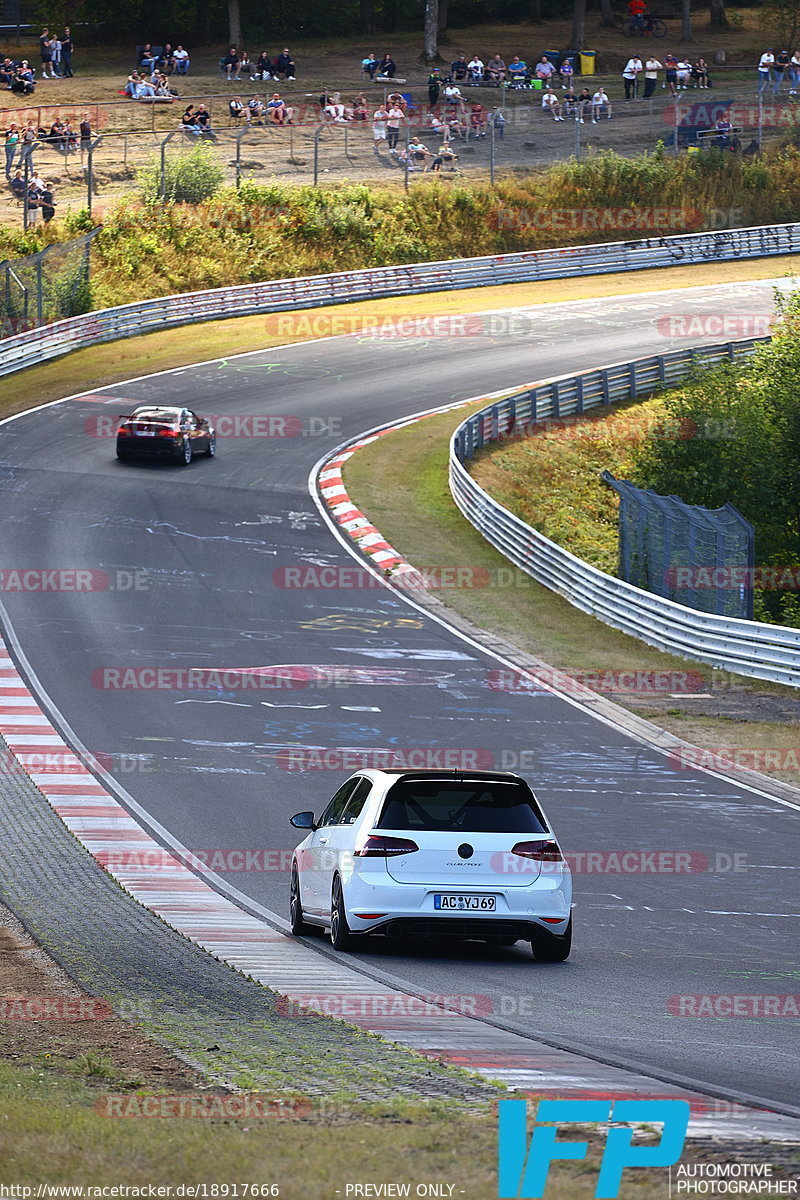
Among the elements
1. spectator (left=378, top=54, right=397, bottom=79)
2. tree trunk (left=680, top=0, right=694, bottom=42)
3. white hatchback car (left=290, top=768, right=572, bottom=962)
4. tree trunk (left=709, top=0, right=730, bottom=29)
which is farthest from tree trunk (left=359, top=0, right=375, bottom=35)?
white hatchback car (left=290, top=768, right=572, bottom=962)

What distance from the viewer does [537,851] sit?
11.5 metres

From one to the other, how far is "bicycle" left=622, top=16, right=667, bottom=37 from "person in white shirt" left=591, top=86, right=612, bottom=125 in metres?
21.1

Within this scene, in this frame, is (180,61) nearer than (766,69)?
Yes

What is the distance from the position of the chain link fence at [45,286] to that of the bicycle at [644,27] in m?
52.1

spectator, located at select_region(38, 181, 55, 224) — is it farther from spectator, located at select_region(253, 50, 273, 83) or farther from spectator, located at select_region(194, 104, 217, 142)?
spectator, located at select_region(253, 50, 273, 83)

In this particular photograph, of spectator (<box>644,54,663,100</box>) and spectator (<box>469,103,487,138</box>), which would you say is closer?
spectator (<box>469,103,487,138</box>)

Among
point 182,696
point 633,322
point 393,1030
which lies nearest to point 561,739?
point 182,696

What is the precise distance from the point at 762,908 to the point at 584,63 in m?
78.3

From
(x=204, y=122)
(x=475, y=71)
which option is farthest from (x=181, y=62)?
(x=475, y=71)

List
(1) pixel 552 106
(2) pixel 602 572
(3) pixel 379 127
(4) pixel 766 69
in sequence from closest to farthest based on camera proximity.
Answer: (2) pixel 602 572, (3) pixel 379 127, (1) pixel 552 106, (4) pixel 766 69

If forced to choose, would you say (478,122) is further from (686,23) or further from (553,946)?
(553,946)

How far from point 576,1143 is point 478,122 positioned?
69111 millimetres

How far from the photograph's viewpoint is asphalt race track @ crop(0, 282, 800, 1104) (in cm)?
1071

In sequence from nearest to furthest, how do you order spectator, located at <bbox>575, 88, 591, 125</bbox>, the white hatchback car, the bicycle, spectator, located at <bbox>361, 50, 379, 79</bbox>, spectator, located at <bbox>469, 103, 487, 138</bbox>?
the white hatchback car < spectator, located at <bbox>469, 103, 487, 138</bbox> < spectator, located at <bbox>575, 88, 591, 125</bbox> < spectator, located at <bbox>361, 50, 379, 79</bbox> < the bicycle
